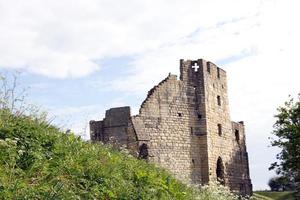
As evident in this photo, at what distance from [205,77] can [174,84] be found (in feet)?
6.19

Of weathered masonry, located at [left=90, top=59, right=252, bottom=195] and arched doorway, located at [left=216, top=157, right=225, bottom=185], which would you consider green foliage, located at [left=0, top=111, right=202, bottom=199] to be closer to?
weathered masonry, located at [left=90, top=59, right=252, bottom=195]

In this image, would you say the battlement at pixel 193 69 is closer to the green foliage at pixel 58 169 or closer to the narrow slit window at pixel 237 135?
the narrow slit window at pixel 237 135

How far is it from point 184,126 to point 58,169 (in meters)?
18.5

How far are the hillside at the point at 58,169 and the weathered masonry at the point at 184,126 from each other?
1424 cm

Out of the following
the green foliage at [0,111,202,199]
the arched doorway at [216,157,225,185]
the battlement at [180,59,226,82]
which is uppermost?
the battlement at [180,59,226,82]

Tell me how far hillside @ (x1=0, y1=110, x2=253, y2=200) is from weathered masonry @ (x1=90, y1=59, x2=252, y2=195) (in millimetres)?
14244

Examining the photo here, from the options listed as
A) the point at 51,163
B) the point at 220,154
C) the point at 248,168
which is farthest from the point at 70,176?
the point at 248,168

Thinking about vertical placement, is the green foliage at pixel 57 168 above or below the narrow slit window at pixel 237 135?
below

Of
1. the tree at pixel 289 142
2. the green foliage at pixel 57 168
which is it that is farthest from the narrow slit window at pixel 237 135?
the green foliage at pixel 57 168

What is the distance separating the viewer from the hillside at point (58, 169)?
604cm

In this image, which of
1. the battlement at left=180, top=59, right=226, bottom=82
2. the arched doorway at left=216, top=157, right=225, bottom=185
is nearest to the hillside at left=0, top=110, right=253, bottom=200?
→ the battlement at left=180, top=59, right=226, bottom=82

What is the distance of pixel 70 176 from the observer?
6.77 m

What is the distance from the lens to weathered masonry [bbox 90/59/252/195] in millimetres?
23547

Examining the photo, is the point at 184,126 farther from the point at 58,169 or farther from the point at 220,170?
the point at 58,169
